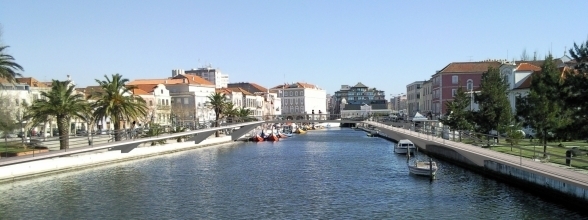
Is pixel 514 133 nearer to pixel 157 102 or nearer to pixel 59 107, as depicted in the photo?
pixel 59 107

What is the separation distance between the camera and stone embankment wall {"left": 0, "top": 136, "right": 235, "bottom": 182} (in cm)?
3947

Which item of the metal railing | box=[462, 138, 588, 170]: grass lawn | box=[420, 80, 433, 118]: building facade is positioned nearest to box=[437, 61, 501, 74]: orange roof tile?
box=[420, 80, 433, 118]: building facade

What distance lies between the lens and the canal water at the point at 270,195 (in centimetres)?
2756

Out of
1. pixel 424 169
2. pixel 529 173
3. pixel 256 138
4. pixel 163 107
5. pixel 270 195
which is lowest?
pixel 270 195

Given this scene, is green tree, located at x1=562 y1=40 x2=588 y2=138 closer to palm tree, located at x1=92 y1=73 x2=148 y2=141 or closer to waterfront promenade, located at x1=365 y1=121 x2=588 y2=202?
waterfront promenade, located at x1=365 y1=121 x2=588 y2=202

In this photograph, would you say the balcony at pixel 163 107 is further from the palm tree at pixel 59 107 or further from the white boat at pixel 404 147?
the white boat at pixel 404 147

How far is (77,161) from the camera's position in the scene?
47.3m

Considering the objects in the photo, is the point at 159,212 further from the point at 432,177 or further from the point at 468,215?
the point at 432,177

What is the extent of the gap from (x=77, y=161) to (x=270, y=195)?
21860 mm

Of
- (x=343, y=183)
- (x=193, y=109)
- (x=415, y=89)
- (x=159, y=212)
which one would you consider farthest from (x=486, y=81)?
(x=415, y=89)

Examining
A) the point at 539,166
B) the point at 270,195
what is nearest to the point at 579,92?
the point at 539,166

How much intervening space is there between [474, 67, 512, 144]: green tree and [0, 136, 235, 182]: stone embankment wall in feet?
111

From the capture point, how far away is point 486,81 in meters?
51.9

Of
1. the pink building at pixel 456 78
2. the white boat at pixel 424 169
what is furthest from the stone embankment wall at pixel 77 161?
the pink building at pixel 456 78
